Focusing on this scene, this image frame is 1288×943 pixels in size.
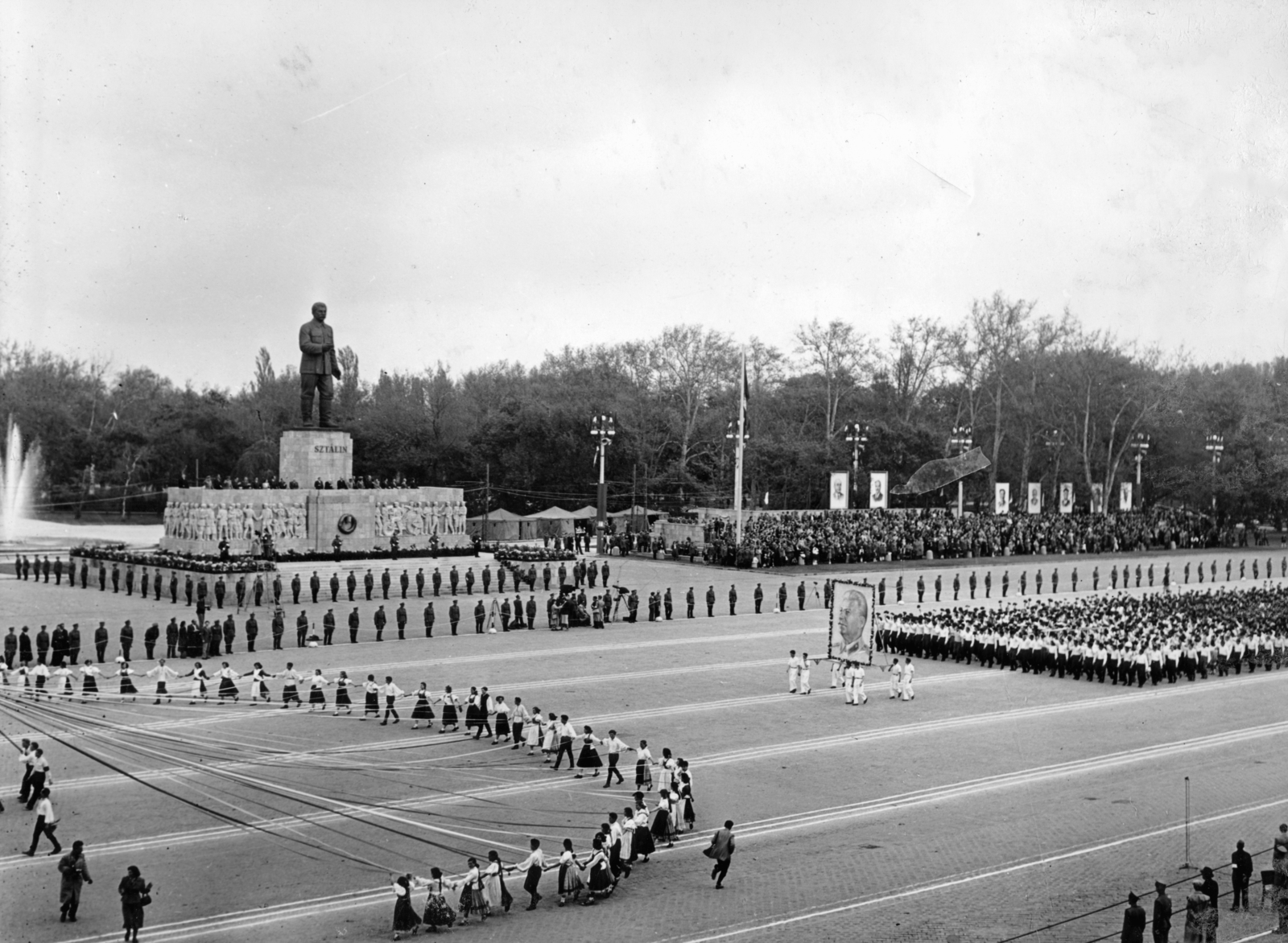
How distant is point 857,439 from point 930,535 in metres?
6.37

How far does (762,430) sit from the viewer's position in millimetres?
72625

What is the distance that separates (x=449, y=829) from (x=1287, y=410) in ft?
222

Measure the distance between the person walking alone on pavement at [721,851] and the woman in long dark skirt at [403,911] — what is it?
3024mm

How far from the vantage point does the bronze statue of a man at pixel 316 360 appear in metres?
43.4

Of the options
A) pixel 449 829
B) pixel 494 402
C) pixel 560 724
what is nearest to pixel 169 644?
pixel 560 724

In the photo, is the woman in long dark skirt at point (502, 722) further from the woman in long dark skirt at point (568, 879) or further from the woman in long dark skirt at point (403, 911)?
the woman in long dark skirt at point (403, 911)

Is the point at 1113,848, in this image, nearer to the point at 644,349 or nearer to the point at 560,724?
the point at 560,724

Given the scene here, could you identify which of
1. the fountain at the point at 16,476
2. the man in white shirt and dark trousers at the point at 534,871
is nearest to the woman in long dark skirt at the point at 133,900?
the man in white shirt and dark trousers at the point at 534,871

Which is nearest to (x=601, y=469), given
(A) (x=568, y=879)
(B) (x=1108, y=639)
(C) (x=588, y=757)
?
(B) (x=1108, y=639)

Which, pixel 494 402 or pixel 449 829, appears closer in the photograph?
pixel 449 829

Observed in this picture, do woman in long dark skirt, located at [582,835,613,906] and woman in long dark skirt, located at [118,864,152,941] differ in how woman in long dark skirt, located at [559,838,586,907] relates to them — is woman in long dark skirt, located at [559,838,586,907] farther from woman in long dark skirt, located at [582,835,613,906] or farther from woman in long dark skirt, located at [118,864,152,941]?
woman in long dark skirt, located at [118,864,152,941]

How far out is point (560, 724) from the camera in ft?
57.6

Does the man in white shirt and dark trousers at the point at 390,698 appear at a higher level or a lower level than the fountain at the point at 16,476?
lower

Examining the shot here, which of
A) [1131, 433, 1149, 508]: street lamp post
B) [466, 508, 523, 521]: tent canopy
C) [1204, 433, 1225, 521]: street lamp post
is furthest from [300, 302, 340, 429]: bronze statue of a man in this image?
[1204, 433, 1225, 521]: street lamp post
